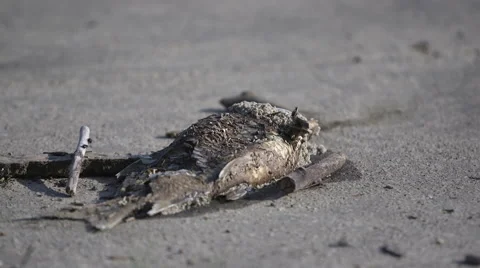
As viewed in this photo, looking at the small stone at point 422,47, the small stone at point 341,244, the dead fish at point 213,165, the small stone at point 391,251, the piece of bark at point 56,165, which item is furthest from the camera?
the small stone at point 422,47

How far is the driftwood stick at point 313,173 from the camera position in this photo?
4.46m

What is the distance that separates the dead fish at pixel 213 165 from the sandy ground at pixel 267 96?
0.11 meters

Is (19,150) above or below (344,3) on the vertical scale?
below

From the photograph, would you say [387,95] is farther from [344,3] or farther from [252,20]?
[344,3]

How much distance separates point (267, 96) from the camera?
7.31 meters

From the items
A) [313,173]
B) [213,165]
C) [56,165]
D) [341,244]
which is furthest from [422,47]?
[341,244]

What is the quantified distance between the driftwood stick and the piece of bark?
107 centimetres

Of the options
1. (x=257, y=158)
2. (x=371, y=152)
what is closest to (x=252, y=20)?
(x=371, y=152)

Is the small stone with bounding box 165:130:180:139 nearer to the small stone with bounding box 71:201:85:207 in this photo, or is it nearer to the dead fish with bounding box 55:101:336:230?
the dead fish with bounding box 55:101:336:230

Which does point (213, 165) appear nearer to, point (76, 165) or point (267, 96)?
point (76, 165)

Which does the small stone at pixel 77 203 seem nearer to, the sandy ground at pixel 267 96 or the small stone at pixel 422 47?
the sandy ground at pixel 267 96

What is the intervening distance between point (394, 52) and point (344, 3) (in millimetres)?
3460

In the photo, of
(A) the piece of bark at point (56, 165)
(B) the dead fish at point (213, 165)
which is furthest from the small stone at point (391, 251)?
(A) the piece of bark at point (56, 165)

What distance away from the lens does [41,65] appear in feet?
27.2
